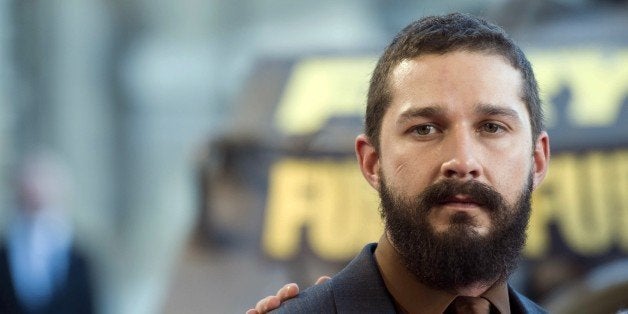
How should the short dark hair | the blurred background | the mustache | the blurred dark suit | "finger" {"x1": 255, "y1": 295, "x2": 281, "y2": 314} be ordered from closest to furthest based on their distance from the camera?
the mustache < the short dark hair < "finger" {"x1": 255, "y1": 295, "x2": 281, "y2": 314} < the blurred background < the blurred dark suit

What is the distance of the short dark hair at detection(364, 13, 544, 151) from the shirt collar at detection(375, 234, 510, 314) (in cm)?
16

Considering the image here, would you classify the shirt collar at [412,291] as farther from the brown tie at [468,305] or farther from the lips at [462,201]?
the lips at [462,201]

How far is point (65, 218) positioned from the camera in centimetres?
659

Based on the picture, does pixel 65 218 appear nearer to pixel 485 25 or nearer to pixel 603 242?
pixel 603 242

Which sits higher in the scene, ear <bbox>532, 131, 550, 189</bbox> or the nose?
the nose

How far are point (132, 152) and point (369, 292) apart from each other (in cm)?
830

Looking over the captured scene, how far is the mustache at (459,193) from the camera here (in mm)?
1737

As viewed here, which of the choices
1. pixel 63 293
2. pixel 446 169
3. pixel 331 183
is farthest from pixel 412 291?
pixel 63 293

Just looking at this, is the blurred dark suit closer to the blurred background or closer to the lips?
the blurred background

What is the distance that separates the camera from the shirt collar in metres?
1.82


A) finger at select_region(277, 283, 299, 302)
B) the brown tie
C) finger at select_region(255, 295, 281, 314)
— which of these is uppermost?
the brown tie

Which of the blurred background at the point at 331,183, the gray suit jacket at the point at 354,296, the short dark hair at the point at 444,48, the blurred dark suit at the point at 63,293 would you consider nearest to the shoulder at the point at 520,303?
the gray suit jacket at the point at 354,296

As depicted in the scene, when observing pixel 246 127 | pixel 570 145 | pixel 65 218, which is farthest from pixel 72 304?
pixel 570 145

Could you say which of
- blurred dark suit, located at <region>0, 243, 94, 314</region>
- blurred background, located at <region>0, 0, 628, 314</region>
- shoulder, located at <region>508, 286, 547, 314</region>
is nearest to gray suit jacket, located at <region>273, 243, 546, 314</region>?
shoulder, located at <region>508, 286, 547, 314</region>
